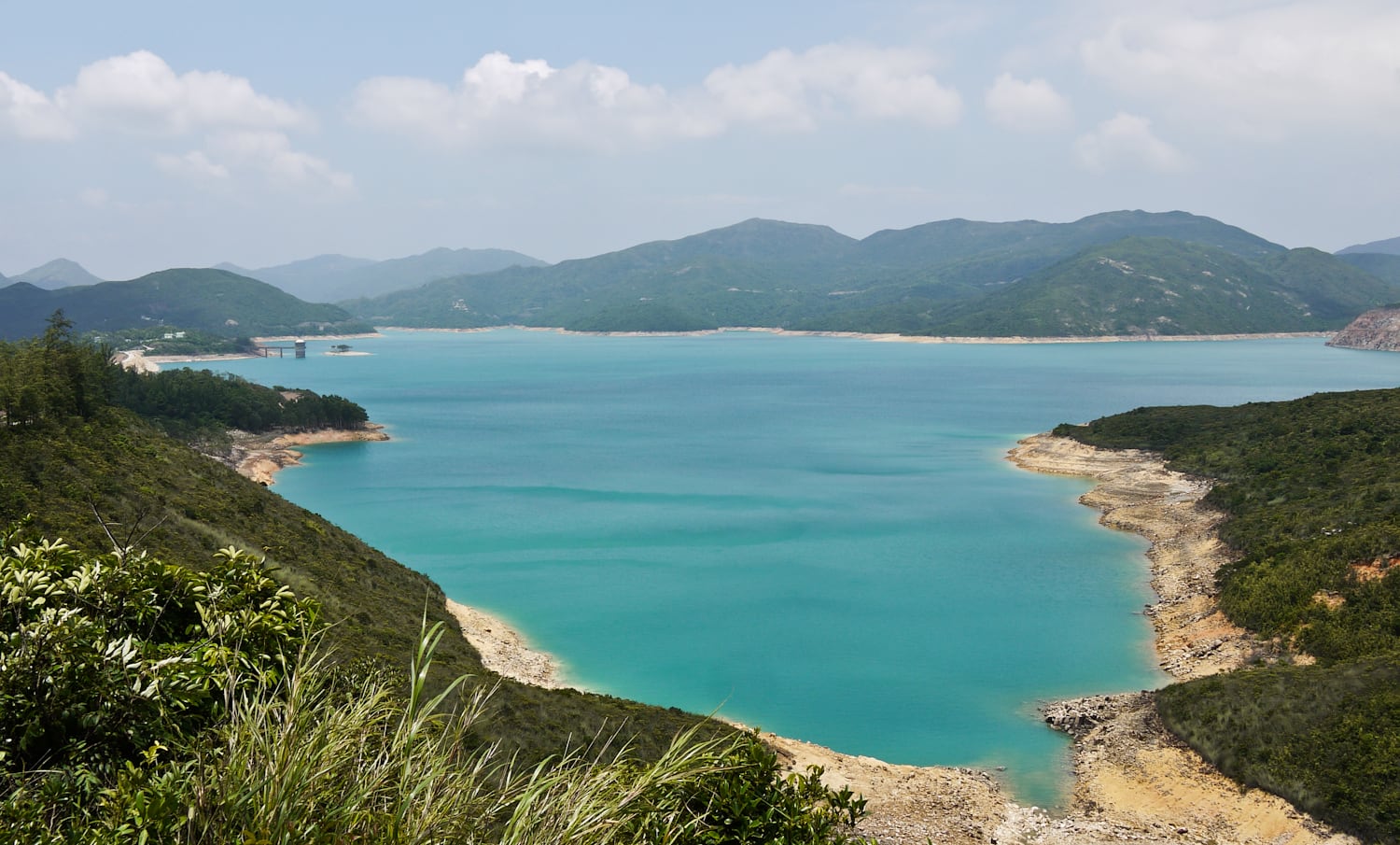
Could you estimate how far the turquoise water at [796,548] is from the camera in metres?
22.3

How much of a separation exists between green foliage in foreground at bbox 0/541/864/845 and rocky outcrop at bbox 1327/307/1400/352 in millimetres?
176480

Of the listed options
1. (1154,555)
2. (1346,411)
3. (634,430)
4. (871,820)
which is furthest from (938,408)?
(871,820)

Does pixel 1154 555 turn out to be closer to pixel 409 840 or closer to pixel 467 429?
pixel 409 840

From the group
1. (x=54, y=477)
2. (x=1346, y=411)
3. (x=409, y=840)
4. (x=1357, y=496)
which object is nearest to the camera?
(x=409, y=840)

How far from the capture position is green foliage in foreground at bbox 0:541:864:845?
3912 millimetres

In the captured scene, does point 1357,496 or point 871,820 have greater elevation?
point 1357,496

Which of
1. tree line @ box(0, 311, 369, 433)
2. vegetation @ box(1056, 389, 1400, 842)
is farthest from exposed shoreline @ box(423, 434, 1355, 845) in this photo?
tree line @ box(0, 311, 369, 433)

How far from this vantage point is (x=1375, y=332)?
146875 mm

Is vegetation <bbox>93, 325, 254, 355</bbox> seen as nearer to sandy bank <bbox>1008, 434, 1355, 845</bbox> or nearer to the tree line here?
the tree line

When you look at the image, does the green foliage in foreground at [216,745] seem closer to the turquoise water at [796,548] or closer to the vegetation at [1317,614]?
the vegetation at [1317,614]

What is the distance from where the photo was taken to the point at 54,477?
69.7 feet

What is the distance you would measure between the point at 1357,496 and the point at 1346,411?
16.4 metres

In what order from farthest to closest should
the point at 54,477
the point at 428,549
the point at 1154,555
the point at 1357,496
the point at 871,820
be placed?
the point at 428,549 < the point at 1154,555 < the point at 1357,496 < the point at 54,477 < the point at 871,820

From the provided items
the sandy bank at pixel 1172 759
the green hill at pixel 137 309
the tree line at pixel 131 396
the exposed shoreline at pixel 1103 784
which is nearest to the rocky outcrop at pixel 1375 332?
the sandy bank at pixel 1172 759
